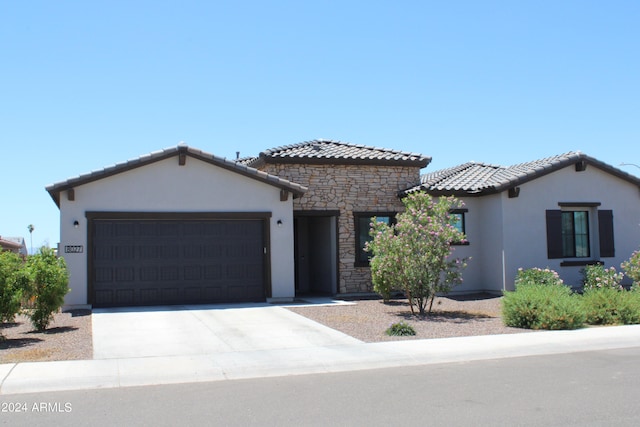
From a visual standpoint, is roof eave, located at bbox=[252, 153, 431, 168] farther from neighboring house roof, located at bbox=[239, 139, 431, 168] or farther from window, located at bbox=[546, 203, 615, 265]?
window, located at bbox=[546, 203, 615, 265]

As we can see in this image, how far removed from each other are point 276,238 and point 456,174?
25.2 feet

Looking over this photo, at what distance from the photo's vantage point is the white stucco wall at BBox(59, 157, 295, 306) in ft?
53.1

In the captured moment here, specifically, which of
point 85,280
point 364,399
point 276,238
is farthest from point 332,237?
point 364,399

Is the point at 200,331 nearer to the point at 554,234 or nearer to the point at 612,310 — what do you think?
the point at 612,310

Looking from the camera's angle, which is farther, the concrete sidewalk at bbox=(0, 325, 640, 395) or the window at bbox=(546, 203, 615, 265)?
the window at bbox=(546, 203, 615, 265)

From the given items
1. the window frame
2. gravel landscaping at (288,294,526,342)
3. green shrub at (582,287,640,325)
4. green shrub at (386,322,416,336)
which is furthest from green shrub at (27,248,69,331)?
the window frame

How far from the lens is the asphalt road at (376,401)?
21.4 ft

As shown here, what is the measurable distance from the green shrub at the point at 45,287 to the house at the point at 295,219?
3321 mm

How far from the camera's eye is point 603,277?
59.5 feet

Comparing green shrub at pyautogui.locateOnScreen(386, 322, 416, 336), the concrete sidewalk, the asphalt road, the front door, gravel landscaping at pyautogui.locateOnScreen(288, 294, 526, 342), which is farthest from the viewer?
the front door

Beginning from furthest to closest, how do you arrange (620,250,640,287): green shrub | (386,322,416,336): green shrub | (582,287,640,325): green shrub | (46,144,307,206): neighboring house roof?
(620,250,640,287): green shrub, (46,144,307,206): neighboring house roof, (582,287,640,325): green shrub, (386,322,416,336): green shrub

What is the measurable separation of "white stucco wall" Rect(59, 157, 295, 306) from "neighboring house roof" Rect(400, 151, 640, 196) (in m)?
4.55

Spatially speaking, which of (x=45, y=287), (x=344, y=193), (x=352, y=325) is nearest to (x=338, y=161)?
(x=344, y=193)

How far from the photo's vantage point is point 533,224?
756 inches
